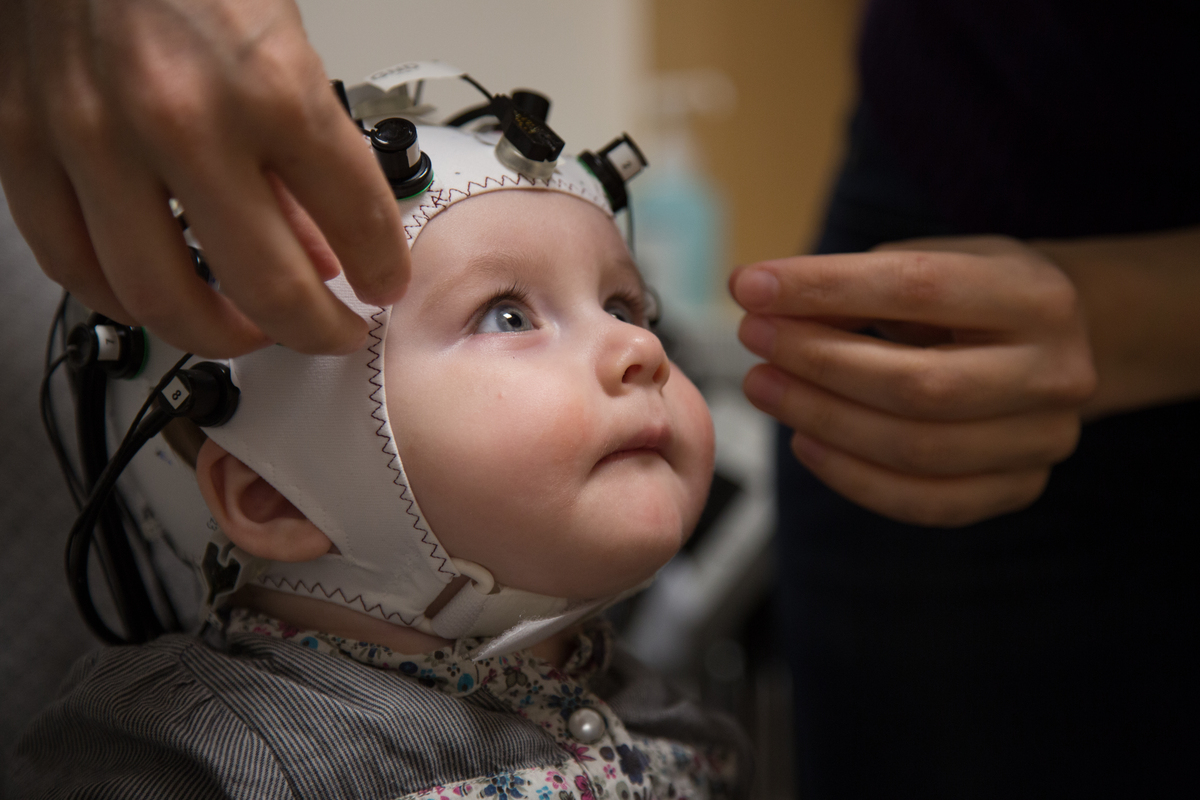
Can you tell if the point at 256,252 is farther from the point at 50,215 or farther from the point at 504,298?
the point at 504,298

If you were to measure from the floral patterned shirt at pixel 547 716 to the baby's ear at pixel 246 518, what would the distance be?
0.26 ft

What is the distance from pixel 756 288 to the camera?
0.71m

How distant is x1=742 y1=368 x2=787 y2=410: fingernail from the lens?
0.76 metres

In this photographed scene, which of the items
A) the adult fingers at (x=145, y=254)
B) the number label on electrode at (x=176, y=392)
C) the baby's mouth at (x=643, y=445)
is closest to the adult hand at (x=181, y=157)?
the adult fingers at (x=145, y=254)

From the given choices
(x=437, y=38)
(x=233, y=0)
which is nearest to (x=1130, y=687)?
(x=233, y=0)

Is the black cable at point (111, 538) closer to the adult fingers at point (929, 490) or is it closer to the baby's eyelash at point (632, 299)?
the baby's eyelash at point (632, 299)

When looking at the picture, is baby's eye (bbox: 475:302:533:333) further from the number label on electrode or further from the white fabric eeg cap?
the number label on electrode

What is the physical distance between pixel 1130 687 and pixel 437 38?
1.36 metres

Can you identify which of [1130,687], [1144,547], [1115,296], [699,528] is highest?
[1115,296]

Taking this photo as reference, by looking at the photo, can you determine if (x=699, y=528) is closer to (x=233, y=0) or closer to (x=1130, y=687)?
(x=1130, y=687)

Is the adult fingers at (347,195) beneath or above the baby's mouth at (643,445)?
above

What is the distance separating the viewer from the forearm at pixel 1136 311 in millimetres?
767

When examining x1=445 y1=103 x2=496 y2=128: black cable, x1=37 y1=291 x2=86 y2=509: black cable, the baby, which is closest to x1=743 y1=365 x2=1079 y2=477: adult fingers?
the baby

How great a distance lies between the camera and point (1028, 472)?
2.49 ft
